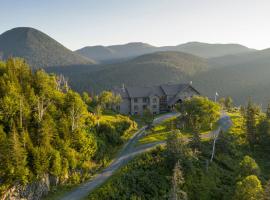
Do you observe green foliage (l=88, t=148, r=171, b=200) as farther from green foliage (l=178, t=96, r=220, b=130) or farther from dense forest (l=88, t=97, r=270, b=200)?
green foliage (l=178, t=96, r=220, b=130)

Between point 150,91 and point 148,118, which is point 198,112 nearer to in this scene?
point 148,118

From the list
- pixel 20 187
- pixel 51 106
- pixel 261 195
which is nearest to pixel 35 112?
pixel 51 106

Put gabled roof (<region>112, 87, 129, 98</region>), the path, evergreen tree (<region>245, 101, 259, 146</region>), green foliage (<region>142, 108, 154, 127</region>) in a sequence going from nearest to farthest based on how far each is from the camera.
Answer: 1. the path
2. evergreen tree (<region>245, 101, 259, 146</region>)
3. green foliage (<region>142, 108, 154, 127</region>)
4. gabled roof (<region>112, 87, 129, 98</region>)

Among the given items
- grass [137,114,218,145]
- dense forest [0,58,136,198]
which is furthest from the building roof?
dense forest [0,58,136,198]

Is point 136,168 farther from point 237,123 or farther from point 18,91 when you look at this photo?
point 237,123

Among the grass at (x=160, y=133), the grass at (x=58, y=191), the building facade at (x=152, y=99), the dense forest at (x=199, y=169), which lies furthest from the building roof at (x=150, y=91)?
the grass at (x=58, y=191)

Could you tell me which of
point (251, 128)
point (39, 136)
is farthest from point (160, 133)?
point (39, 136)
